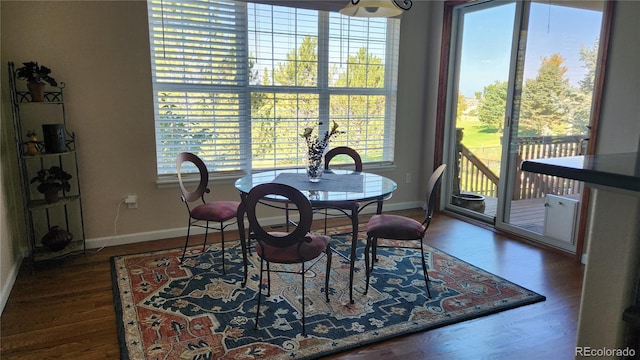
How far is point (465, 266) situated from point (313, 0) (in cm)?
286

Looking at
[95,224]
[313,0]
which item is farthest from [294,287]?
[313,0]

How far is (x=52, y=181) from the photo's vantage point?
3320 millimetres

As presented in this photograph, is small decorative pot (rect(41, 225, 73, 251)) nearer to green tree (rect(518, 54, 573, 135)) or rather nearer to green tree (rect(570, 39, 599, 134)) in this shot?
green tree (rect(518, 54, 573, 135))

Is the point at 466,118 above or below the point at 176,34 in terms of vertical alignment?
below

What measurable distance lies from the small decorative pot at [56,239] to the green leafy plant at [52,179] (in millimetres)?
336

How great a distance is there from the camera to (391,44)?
473 centimetres

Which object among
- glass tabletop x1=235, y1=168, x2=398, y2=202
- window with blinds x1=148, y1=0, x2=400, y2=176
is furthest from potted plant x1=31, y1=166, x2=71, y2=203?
glass tabletop x1=235, y1=168, x2=398, y2=202

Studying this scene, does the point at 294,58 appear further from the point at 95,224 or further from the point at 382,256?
the point at 95,224

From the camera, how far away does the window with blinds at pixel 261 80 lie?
3811 mm

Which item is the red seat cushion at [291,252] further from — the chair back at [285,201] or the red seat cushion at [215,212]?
the red seat cushion at [215,212]

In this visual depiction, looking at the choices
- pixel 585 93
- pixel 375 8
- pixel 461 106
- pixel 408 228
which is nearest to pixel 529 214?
pixel 585 93

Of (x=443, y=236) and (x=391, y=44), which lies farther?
(x=391, y=44)
